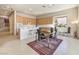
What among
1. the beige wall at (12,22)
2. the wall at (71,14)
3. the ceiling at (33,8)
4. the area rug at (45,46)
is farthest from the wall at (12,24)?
the wall at (71,14)

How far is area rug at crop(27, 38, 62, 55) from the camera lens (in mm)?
1764

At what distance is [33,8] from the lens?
1.80 metres

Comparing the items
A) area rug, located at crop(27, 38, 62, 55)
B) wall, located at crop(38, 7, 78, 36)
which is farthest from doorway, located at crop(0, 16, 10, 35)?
wall, located at crop(38, 7, 78, 36)

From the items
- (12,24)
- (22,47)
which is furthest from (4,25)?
(22,47)

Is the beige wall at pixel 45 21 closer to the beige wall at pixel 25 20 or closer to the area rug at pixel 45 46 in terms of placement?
the beige wall at pixel 25 20

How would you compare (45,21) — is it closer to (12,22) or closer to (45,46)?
(45,46)

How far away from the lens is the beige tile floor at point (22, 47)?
5.72 feet

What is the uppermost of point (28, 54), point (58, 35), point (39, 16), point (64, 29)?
point (39, 16)

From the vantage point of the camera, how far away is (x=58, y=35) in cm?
180

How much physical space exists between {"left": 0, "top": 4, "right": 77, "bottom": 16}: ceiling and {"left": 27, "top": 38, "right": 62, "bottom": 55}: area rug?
1.76ft

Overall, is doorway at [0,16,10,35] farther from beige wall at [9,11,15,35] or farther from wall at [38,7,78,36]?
wall at [38,7,78,36]
